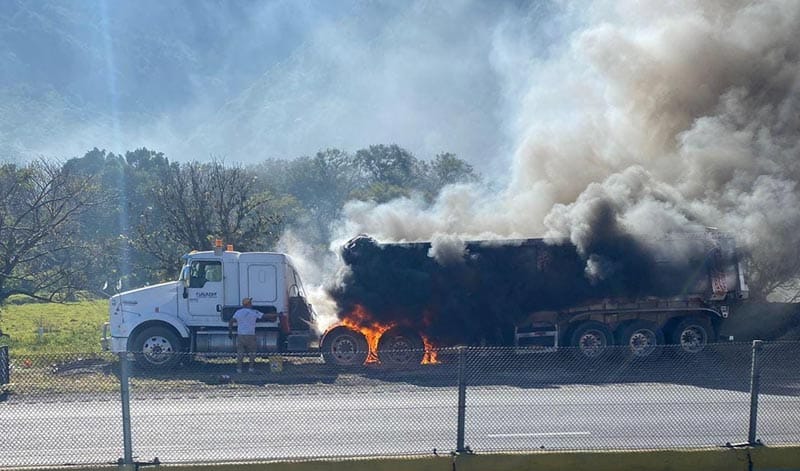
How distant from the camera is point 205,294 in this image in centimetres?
1828

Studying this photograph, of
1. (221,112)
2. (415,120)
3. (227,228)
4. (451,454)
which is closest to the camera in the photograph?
(451,454)

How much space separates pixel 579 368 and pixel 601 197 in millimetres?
5083

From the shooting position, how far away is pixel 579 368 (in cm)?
1677

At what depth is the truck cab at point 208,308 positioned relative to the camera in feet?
59.0

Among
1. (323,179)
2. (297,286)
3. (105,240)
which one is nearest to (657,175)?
(297,286)

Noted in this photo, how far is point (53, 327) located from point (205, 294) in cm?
1108

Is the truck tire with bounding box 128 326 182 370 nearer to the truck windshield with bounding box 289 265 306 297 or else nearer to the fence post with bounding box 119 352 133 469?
the truck windshield with bounding box 289 265 306 297

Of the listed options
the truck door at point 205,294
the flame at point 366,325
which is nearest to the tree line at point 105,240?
the truck door at point 205,294

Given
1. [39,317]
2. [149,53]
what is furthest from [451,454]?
[149,53]

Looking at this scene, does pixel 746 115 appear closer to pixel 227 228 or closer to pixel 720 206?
pixel 720 206

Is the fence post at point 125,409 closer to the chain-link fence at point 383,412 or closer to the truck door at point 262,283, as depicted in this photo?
the chain-link fence at point 383,412

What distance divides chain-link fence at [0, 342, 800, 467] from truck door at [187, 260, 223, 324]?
2.14 metres

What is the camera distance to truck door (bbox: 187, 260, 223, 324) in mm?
18234

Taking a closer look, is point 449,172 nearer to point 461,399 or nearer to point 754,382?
point 754,382
